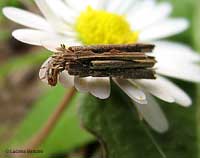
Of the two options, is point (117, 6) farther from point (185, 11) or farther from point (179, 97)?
point (185, 11)

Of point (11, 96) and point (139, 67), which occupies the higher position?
point (139, 67)

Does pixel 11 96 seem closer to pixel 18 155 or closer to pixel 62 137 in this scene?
pixel 62 137

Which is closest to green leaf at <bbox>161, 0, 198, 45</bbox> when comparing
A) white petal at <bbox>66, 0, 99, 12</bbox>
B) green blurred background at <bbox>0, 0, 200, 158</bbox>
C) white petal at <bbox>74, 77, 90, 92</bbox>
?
green blurred background at <bbox>0, 0, 200, 158</bbox>

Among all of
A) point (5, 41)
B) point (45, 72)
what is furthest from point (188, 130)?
point (5, 41)

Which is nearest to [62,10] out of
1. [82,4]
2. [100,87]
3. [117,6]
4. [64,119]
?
[82,4]

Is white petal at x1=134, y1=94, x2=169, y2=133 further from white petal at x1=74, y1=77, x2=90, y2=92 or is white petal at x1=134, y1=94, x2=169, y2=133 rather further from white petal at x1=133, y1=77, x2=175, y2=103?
white petal at x1=74, y1=77, x2=90, y2=92
